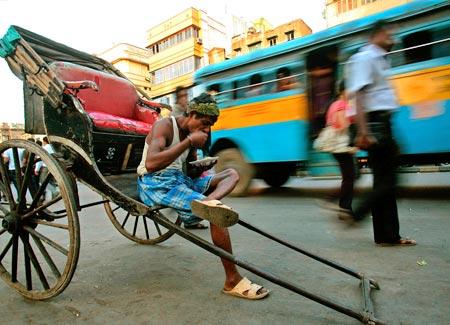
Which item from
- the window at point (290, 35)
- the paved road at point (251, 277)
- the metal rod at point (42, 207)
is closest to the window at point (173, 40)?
the window at point (290, 35)

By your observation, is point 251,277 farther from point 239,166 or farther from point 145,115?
point 239,166

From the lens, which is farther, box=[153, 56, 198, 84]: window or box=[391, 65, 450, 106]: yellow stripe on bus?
box=[153, 56, 198, 84]: window

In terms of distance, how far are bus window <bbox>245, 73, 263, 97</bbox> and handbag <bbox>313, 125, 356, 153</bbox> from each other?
332cm

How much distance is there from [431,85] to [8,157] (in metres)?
7.91

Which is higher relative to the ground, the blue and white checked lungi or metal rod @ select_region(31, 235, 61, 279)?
the blue and white checked lungi

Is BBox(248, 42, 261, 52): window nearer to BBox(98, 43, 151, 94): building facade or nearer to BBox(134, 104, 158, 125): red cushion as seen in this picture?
BBox(98, 43, 151, 94): building facade

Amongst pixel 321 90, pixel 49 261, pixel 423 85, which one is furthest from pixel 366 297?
pixel 423 85

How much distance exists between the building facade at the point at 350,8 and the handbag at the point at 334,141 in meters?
17.8

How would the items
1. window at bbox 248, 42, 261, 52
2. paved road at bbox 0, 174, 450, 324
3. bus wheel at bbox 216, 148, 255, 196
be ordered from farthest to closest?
window at bbox 248, 42, 261, 52, bus wheel at bbox 216, 148, 255, 196, paved road at bbox 0, 174, 450, 324

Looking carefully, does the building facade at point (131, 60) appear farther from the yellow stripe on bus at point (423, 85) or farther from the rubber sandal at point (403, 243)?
the rubber sandal at point (403, 243)

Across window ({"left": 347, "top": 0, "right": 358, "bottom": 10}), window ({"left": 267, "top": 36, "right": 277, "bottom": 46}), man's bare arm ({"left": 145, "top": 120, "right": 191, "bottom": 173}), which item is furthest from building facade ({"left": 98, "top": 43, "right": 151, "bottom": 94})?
man's bare arm ({"left": 145, "top": 120, "right": 191, "bottom": 173})

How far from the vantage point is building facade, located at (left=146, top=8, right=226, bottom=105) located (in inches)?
1128

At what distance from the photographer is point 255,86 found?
6.67 metres

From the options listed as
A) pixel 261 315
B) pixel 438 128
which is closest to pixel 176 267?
pixel 261 315
